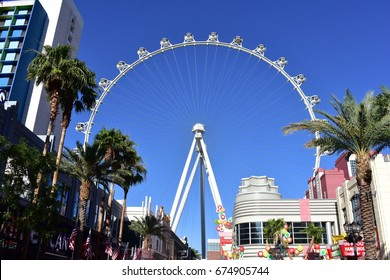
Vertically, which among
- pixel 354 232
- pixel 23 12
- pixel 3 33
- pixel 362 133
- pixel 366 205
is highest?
pixel 23 12

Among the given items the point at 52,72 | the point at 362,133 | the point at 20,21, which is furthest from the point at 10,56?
the point at 362,133

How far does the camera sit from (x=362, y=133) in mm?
23328

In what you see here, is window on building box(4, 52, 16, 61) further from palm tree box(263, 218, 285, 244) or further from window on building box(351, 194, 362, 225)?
window on building box(351, 194, 362, 225)

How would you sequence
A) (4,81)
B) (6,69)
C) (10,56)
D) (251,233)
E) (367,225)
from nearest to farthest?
(367,225)
(251,233)
(4,81)
(6,69)
(10,56)

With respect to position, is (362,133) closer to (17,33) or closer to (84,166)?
(84,166)

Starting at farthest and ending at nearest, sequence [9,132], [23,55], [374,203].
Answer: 1. [23,55]
2. [374,203]
3. [9,132]

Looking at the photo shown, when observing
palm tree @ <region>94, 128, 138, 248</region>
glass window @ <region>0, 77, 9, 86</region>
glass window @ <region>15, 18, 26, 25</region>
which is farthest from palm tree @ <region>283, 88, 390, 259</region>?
glass window @ <region>15, 18, 26, 25</region>

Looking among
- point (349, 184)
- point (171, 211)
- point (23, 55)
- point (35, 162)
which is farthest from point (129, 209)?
point (35, 162)

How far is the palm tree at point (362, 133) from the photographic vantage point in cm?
2170

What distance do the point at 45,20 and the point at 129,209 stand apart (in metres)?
45.5

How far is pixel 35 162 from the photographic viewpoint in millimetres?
19984

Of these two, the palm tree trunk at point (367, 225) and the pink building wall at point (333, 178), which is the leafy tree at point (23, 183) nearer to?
the palm tree trunk at point (367, 225)

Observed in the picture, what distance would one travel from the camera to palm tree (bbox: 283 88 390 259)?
21.7 metres

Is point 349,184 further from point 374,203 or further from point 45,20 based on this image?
point 45,20
